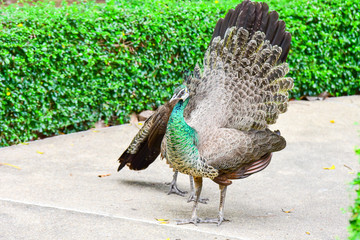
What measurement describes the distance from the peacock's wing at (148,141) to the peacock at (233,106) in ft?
0.11

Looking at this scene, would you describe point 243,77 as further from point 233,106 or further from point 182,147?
point 182,147

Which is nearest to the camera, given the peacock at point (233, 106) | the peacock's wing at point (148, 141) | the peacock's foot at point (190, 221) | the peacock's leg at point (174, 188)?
the peacock at point (233, 106)

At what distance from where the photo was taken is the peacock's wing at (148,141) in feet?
18.7

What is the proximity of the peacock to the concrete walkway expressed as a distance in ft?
1.23

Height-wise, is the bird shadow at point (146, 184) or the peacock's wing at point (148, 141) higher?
the peacock's wing at point (148, 141)

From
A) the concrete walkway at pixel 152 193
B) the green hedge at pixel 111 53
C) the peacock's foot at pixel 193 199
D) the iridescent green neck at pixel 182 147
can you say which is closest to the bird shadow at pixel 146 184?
the concrete walkway at pixel 152 193

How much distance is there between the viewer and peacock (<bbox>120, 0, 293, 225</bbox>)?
4898mm

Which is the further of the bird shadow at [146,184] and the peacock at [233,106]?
the bird shadow at [146,184]

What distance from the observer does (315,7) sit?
30.3 feet

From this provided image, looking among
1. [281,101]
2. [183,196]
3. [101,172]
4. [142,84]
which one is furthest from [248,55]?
[142,84]

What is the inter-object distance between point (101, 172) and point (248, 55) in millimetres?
2205

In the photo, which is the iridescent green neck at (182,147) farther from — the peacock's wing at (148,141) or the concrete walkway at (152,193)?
the peacock's wing at (148,141)

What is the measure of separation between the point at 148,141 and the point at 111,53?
228 centimetres

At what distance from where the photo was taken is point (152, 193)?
597cm
